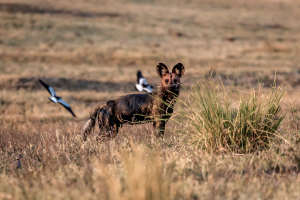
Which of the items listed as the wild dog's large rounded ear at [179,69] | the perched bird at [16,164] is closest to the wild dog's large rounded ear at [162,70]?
the wild dog's large rounded ear at [179,69]

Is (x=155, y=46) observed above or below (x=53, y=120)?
above

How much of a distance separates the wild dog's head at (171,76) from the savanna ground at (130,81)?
0.30m

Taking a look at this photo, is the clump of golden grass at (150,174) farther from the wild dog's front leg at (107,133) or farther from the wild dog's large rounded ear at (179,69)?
the wild dog's large rounded ear at (179,69)

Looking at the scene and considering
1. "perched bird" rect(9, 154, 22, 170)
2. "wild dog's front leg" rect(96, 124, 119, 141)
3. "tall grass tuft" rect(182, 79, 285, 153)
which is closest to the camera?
"perched bird" rect(9, 154, 22, 170)

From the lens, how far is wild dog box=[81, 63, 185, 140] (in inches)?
263

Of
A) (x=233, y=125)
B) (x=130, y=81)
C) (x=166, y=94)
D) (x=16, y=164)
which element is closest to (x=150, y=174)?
(x=233, y=125)

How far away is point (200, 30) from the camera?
49.1 meters


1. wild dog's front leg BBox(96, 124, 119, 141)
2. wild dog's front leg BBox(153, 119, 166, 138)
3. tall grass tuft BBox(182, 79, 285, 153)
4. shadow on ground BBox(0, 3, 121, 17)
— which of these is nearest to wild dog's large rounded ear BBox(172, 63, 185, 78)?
tall grass tuft BBox(182, 79, 285, 153)

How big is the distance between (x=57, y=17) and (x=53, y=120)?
119 ft

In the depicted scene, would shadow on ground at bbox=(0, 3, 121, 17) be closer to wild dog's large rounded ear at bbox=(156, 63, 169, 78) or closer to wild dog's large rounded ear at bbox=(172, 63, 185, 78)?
wild dog's large rounded ear at bbox=(156, 63, 169, 78)

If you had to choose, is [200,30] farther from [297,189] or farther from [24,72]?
[297,189]

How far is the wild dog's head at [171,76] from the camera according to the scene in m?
6.59

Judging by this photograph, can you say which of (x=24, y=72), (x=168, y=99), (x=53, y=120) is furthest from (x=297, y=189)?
(x=24, y=72)

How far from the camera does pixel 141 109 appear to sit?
279 inches
